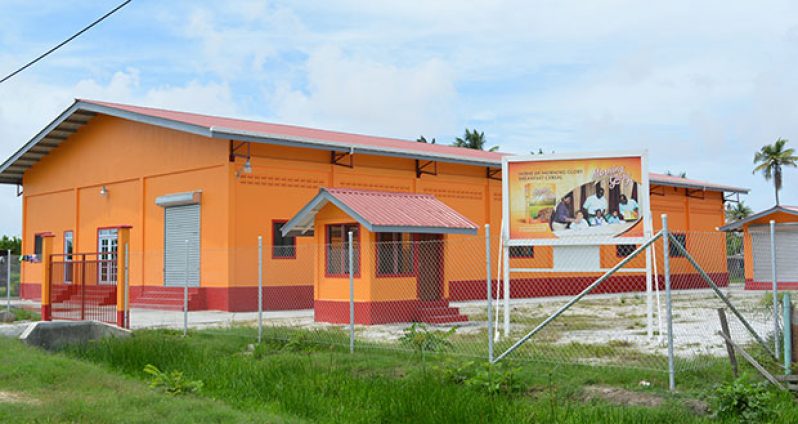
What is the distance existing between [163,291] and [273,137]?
682cm

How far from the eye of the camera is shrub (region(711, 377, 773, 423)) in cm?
805

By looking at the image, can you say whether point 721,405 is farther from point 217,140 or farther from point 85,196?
point 85,196

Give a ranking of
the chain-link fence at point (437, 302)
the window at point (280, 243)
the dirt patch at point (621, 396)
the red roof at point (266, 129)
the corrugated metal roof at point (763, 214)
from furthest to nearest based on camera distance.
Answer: the corrugated metal roof at point (763, 214) → the red roof at point (266, 129) → the window at point (280, 243) → the chain-link fence at point (437, 302) → the dirt patch at point (621, 396)

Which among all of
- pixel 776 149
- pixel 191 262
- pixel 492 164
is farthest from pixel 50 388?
pixel 776 149

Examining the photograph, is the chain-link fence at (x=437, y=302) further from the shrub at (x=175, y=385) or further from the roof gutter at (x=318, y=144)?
the roof gutter at (x=318, y=144)

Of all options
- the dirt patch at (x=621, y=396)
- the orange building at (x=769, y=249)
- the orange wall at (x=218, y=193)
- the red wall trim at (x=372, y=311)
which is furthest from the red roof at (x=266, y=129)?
the dirt patch at (x=621, y=396)

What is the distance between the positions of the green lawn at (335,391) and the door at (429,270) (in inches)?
240

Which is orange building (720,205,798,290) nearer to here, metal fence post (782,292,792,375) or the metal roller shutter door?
the metal roller shutter door

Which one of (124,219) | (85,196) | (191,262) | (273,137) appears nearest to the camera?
(273,137)

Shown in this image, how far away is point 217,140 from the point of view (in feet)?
80.7

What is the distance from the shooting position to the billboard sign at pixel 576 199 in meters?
15.4

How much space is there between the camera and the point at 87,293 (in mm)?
17547

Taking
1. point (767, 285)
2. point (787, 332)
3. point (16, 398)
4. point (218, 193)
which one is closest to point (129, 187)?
point (218, 193)

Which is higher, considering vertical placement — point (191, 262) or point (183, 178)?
point (183, 178)
